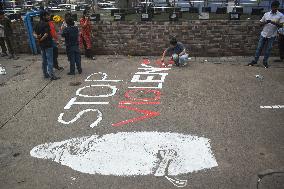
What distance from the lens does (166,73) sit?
9.54 meters

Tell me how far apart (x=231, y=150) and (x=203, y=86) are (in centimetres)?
332

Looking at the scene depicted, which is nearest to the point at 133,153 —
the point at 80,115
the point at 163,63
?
the point at 80,115

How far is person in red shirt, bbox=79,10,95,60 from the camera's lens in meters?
10.6

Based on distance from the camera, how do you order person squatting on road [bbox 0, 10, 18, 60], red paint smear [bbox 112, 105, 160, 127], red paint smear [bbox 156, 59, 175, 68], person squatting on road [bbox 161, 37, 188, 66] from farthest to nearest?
person squatting on road [bbox 0, 10, 18, 60] → red paint smear [bbox 156, 59, 175, 68] → person squatting on road [bbox 161, 37, 188, 66] → red paint smear [bbox 112, 105, 160, 127]

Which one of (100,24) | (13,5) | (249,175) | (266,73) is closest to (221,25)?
(266,73)

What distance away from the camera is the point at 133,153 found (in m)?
5.41

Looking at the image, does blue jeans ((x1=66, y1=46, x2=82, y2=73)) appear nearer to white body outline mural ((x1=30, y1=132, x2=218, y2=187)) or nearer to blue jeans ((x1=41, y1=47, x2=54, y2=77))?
blue jeans ((x1=41, y1=47, x2=54, y2=77))

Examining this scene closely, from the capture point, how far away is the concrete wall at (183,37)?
10.9 metres

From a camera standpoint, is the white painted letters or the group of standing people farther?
the group of standing people

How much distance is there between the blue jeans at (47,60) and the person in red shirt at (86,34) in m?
2.12

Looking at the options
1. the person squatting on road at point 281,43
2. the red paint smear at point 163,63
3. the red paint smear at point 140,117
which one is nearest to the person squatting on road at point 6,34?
the red paint smear at point 163,63

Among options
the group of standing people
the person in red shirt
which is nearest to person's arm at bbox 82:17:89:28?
the person in red shirt

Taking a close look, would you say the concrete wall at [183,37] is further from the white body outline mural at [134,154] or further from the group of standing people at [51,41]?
the white body outline mural at [134,154]

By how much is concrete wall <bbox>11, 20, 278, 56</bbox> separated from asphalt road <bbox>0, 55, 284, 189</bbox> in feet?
5.17
